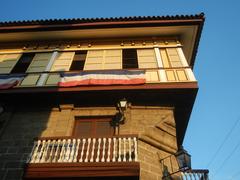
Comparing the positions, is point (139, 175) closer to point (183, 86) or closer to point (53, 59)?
point (183, 86)

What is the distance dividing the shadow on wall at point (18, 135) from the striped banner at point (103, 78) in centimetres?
144

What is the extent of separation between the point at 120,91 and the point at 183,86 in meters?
2.39

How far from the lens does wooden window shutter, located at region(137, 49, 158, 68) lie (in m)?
11.4

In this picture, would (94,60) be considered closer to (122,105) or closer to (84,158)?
(122,105)

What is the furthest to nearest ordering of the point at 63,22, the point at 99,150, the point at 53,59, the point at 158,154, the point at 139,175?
the point at 63,22, the point at 53,59, the point at 158,154, the point at 99,150, the point at 139,175

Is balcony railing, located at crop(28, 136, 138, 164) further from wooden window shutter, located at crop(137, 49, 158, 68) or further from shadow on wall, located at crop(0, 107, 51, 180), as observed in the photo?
wooden window shutter, located at crop(137, 49, 158, 68)

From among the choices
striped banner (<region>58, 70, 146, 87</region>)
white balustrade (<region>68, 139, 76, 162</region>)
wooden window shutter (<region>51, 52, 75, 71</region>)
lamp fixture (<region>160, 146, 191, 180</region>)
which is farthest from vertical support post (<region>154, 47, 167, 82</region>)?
white balustrade (<region>68, 139, 76, 162</region>)

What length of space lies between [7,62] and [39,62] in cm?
161

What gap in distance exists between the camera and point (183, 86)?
9711mm

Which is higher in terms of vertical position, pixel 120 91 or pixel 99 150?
pixel 120 91

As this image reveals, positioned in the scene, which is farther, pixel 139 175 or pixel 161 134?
pixel 161 134

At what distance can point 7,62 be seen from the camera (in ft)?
40.5

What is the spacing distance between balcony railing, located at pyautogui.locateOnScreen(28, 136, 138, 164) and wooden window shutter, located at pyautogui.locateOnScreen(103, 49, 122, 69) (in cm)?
431

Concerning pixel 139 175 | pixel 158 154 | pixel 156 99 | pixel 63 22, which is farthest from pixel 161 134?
pixel 63 22
